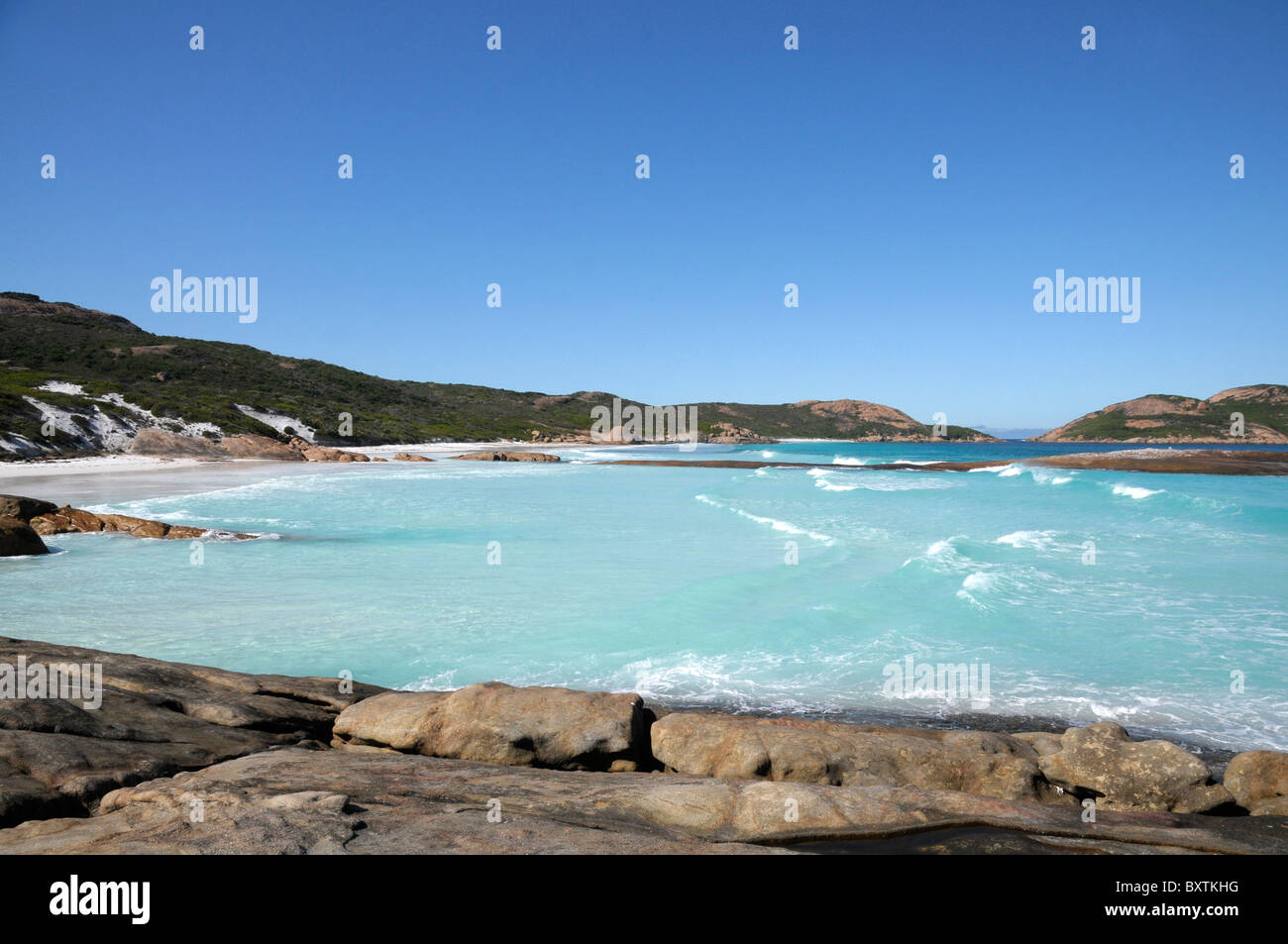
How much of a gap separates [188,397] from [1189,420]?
19798 centimetres

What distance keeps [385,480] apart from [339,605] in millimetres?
29985

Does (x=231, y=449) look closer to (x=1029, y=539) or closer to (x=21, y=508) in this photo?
(x=21, y=508)

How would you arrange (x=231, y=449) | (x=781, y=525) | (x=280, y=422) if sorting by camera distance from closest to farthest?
(x=781, y=525)
(x=231, y=449)
(x=280, y=422)

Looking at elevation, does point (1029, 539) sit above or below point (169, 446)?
below

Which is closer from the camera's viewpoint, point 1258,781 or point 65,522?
point 1258,781

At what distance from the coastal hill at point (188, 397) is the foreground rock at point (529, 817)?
53.1 metres

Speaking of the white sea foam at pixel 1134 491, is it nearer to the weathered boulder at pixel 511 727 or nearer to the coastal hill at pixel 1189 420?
the weathered boulder at pixel 511 727

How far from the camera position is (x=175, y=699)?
6.84 meters

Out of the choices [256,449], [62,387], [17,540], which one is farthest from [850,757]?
[62,387]

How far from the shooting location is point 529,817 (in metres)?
4.65

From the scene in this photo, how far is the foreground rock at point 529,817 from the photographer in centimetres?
403

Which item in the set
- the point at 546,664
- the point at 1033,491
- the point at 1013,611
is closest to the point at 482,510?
the point at 546,664

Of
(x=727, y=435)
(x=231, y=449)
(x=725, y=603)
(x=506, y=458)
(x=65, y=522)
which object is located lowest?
(x=725, y=603)

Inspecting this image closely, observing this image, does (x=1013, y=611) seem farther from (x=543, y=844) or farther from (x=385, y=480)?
(x=385, y=480)
